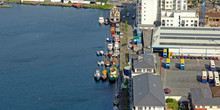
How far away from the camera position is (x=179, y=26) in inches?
3071

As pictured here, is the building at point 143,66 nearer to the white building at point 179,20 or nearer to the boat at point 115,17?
the white building at point 179,20

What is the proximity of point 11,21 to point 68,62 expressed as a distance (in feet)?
109

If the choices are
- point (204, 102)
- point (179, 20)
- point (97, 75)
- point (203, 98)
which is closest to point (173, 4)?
point (179, 20)

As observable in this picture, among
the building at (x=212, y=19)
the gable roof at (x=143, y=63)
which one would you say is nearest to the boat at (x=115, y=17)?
the building at (x=212, y=19)

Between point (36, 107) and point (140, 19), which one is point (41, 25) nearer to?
point (140, 19)

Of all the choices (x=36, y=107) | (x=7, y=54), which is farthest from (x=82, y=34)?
(x=36, y=107)

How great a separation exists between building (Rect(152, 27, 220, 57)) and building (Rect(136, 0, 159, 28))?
12.0 m

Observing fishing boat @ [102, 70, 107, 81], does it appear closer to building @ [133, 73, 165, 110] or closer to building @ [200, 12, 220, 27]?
building @ [133, 73, 165, 110]

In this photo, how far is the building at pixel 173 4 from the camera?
280 feet

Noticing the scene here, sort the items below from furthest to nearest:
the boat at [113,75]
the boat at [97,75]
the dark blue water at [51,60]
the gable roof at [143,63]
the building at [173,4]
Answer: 1. the building at [173,4]
2. the boat at [97,75]
3. the boat at [113,75]
4. the dark blue water at [51,60]
5. the gable roof at [143,63]

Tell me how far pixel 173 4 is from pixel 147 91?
43463mm

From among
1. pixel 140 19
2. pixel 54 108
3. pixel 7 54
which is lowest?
pixel 54 108

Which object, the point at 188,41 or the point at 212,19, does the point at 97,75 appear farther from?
the point at 212,19

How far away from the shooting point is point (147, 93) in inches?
1811
